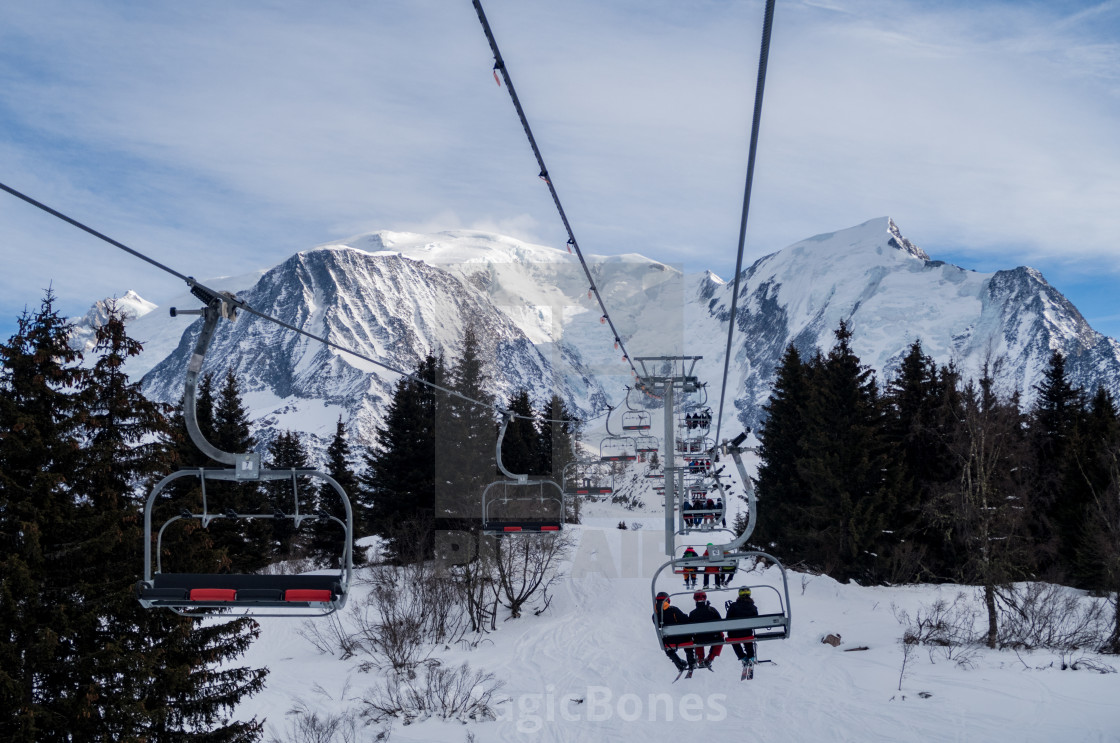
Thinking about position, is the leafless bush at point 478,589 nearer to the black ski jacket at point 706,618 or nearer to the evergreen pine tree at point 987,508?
the evergreen pine tree at point 987,508

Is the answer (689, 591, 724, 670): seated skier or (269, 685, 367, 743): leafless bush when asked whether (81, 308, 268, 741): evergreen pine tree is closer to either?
(269, 685, 367, 743): leafless bush

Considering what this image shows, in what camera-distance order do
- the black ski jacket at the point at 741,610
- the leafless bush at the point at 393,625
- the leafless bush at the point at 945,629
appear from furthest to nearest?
1. the leafless bush at the point at 393,625
2. the leafless bush at the point at 945,629
3. the black ski jacket at the point at 741,610

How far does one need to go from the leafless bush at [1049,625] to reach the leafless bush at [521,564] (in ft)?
60.9

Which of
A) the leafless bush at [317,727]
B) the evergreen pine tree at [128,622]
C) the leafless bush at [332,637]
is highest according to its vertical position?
the evergreen pine tree at [128,622]

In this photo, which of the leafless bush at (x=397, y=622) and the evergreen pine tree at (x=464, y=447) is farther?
the evergreen pine tree at (x=464, y=447)

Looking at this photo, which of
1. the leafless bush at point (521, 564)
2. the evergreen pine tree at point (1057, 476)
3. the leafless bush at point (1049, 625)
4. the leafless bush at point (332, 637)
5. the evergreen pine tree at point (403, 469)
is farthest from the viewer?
the evergreen pine tree at point (403, 469)

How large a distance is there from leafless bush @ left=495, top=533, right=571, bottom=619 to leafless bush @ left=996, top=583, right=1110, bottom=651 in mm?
18567

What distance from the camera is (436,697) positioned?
26.7m

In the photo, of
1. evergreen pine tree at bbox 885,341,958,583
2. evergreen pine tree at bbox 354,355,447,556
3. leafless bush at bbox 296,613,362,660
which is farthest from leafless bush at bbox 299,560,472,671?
evergreen pine tree at bbox 885,341,958,583

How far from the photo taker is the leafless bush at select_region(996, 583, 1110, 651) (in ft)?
81.8

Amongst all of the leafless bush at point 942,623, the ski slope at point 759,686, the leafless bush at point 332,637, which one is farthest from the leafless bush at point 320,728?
the leafless bush at point 942,623

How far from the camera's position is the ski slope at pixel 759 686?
2088cm

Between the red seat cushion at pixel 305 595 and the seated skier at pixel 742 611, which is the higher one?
the red seat cushion at pixel 305 595

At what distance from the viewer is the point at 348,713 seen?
85.1 feet
